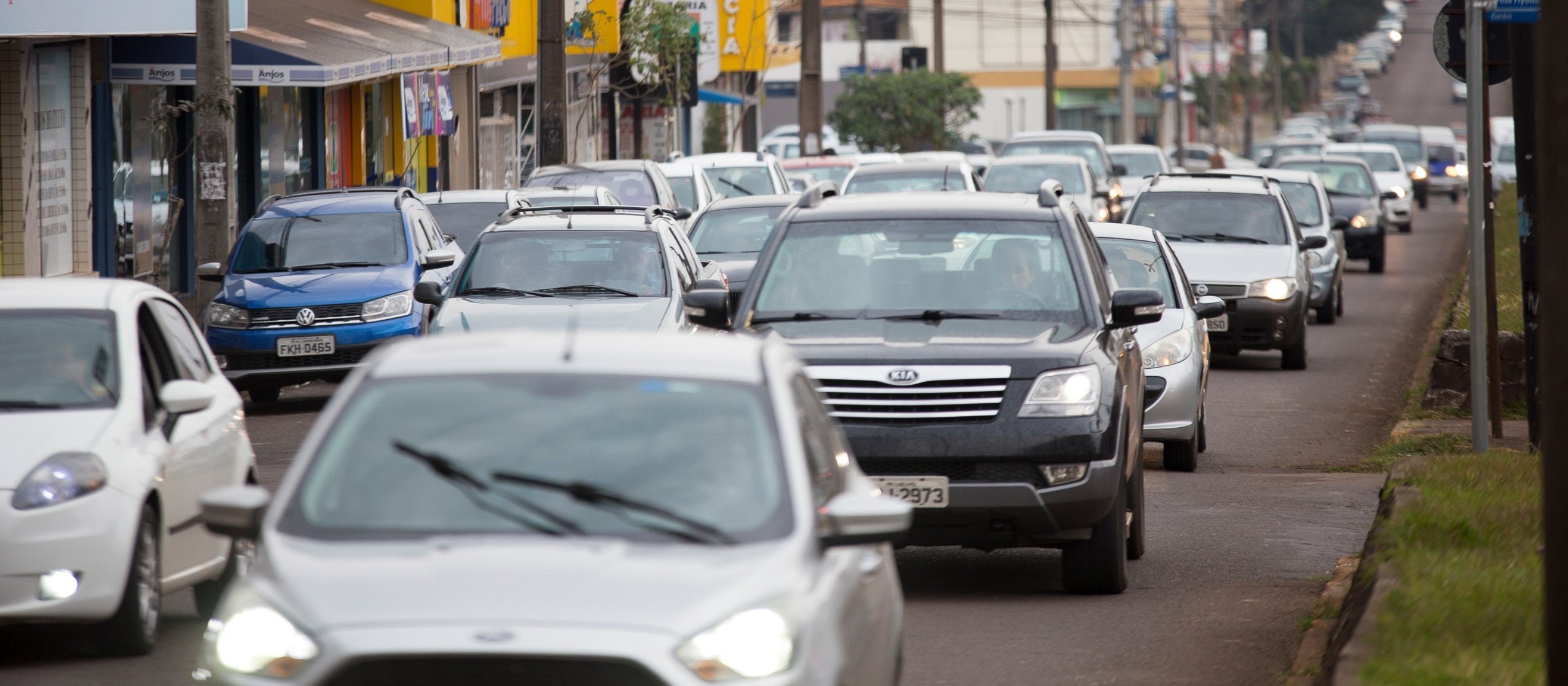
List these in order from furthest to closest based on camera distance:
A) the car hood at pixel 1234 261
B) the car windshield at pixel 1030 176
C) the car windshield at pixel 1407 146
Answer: the car windshield at pixel 1407 146
the car windshield at pixel 1030 176
the car hood at pixel 1234 261

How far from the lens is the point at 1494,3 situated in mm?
11062

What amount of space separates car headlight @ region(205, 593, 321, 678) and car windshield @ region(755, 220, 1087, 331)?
4.86 metres

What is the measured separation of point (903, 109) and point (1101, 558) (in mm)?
45285

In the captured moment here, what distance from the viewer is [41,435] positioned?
7.37 metres

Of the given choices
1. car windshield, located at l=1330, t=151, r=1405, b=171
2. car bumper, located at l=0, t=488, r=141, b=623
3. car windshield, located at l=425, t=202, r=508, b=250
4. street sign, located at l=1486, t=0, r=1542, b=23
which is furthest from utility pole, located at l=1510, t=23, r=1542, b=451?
car windshield, located at l=1330, t=151, r=1405, b=171

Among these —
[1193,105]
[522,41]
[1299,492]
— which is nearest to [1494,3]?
[1299,492]

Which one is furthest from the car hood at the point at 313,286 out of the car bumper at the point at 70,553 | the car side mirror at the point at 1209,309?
the car bumper at the point at 70,553

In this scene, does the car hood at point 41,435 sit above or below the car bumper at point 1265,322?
above

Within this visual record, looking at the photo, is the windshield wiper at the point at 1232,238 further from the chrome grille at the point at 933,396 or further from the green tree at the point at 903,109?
the green tree at the point at 903,109

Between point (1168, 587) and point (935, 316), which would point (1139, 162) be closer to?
point (1168, 587)

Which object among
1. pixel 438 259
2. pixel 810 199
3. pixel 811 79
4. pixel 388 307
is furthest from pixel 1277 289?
pixel 811 79

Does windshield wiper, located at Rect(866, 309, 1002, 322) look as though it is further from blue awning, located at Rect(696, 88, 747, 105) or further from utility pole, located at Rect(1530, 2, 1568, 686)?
blue awning, located at Rect(696, 88, 747, 105)

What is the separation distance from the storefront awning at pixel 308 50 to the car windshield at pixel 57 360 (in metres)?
15.3

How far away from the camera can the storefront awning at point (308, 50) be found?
23484 mm
